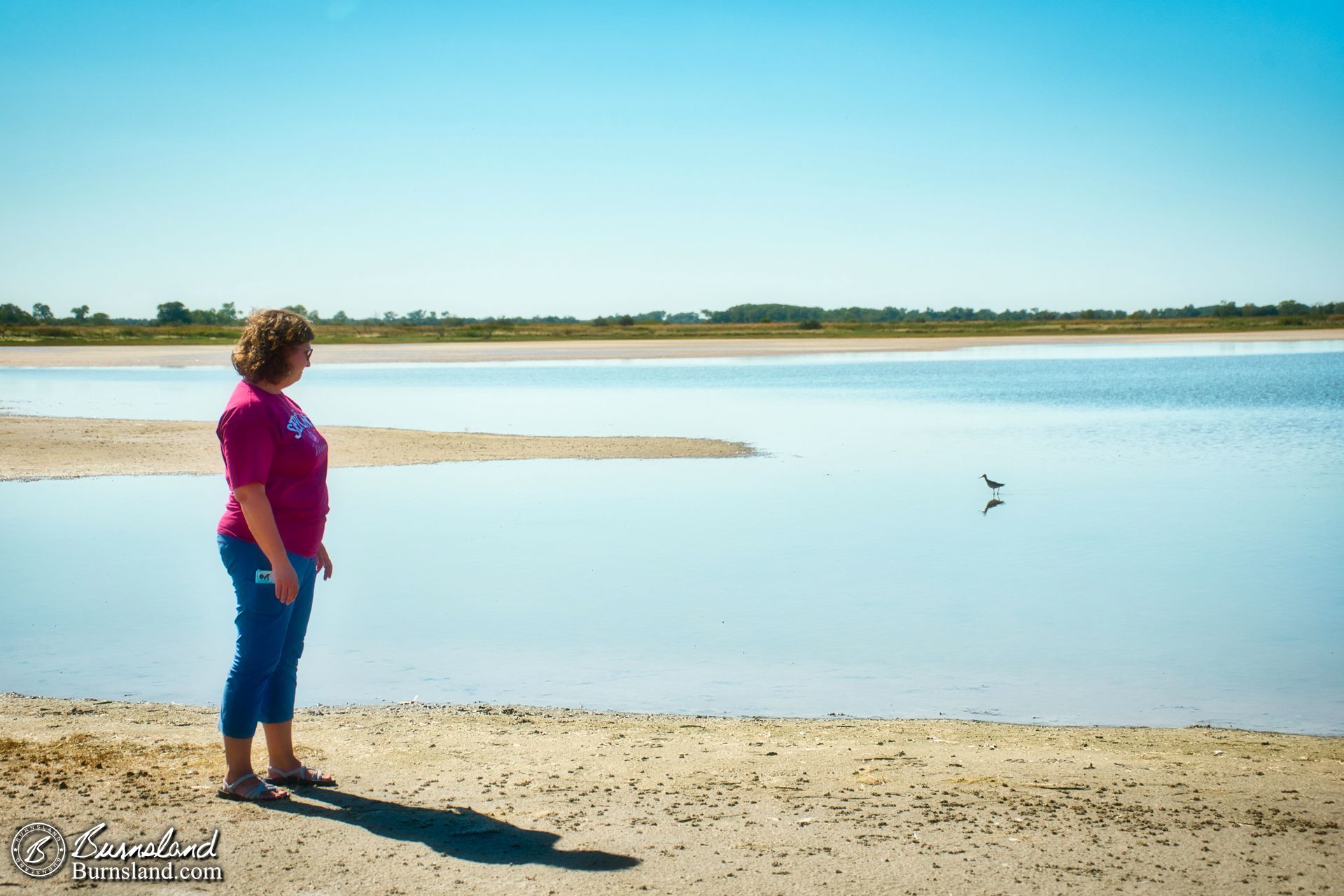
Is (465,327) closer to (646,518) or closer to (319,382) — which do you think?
(319,382)

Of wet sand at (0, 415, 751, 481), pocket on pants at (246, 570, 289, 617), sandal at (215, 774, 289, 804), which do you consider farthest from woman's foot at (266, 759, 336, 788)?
wet sand at (0, 415, 751, 481)

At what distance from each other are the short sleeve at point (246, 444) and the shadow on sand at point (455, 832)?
123cm

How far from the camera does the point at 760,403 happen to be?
27.3 metres

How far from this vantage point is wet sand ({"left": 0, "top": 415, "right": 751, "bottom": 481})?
16109 mm

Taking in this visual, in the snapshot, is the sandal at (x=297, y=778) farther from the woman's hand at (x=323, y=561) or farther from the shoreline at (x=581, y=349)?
the shoreline at (x=581, y=349)

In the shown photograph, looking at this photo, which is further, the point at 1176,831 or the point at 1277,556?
the point at 1277,556

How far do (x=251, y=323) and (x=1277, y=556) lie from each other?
8.54 meters

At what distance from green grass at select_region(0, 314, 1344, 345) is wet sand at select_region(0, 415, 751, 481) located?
6106 cm

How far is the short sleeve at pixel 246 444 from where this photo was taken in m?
3.89

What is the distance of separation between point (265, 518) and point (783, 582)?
17.0ft

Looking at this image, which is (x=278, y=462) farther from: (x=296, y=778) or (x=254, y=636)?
(x=296, y=778)

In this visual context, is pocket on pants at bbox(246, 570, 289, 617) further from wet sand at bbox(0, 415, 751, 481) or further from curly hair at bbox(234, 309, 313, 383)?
wet sand at bbox(0, 415, 751, 481)

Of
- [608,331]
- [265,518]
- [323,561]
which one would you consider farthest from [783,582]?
[608,331]

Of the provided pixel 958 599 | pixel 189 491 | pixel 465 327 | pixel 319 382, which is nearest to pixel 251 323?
pixel 958 599
